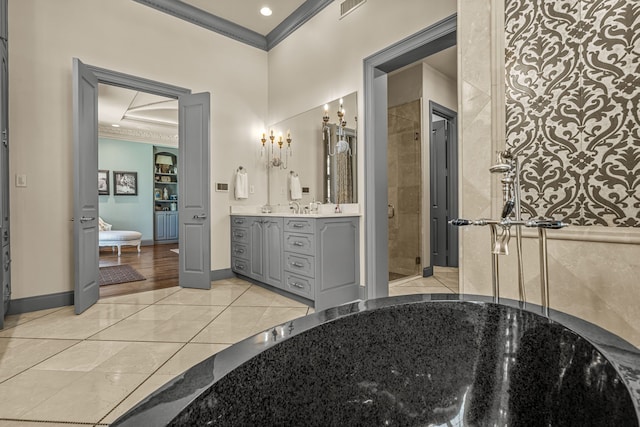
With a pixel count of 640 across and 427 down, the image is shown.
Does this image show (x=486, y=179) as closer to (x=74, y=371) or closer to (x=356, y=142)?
(x=356, y=142)

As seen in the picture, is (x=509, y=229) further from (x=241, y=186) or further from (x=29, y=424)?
(x=241, y=186)

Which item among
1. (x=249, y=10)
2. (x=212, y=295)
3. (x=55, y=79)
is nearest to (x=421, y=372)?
(x=212, y=295)

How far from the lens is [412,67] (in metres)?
4.29

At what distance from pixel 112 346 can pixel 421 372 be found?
202 centimetres

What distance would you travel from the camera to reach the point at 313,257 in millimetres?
2834

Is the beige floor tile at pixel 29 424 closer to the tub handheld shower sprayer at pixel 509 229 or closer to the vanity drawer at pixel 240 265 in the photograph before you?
the tub handheld shower sprayer at pixel 509 229

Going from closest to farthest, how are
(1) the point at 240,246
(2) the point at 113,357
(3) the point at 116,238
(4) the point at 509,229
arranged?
1. (4) the point at 509,229
2. (2) the point at 113,357
3. (1) the point at 240,246
4. (3) the point at 116,238

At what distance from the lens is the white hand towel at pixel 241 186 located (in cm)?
417

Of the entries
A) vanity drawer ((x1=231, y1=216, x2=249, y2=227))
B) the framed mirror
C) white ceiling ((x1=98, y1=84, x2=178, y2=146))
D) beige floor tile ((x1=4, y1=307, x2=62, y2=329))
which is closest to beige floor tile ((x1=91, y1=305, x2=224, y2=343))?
beige floor tile ((x1=4, y1=307, x2=62, y2=329))

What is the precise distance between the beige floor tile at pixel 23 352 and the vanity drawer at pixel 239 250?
74.4 inches

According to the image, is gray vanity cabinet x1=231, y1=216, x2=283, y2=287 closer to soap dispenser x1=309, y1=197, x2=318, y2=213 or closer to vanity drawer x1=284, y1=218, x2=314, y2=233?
vanity drawer x1=284, y1=218, x2=314, y2=233

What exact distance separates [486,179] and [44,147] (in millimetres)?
3683

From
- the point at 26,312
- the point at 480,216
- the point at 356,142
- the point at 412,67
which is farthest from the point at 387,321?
A: the point at 412,67

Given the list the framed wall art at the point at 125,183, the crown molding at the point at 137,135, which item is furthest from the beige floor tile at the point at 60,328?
the crown molding at the point at 137,135
